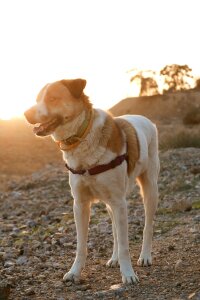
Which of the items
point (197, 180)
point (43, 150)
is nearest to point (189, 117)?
point (43, 150)

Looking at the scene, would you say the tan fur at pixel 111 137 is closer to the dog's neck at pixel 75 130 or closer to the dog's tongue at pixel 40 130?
the dog's neck at pixel 75 130

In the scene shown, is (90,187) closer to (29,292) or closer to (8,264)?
(29,292)

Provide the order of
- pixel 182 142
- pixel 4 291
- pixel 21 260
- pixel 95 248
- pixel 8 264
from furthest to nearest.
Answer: pixel 182 142
pixel 95 248
pixel 21 260
pixel 8 264
pixel 4 291

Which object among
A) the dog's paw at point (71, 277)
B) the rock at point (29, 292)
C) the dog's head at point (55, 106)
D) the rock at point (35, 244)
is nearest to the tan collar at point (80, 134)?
the dog's head at point (55, 106)

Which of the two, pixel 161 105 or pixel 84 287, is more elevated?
pixel 84 287

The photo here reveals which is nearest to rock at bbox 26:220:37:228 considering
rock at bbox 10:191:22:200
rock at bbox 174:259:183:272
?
rock at bbox 174:259:183:272

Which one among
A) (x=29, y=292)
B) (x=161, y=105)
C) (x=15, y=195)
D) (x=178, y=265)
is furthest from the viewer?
(x=161, y=105)

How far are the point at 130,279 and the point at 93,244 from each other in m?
2.32

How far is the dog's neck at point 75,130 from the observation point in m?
6.27

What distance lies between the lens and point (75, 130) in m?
6.29

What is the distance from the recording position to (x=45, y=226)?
1046 centimetres

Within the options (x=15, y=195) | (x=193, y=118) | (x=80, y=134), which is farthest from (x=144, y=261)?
(x=193, y=118)

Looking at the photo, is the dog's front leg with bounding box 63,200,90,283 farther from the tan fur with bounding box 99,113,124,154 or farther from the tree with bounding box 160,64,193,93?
the tree with bounding box 160,64,193,93

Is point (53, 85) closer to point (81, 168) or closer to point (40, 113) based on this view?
point (40, 113)
